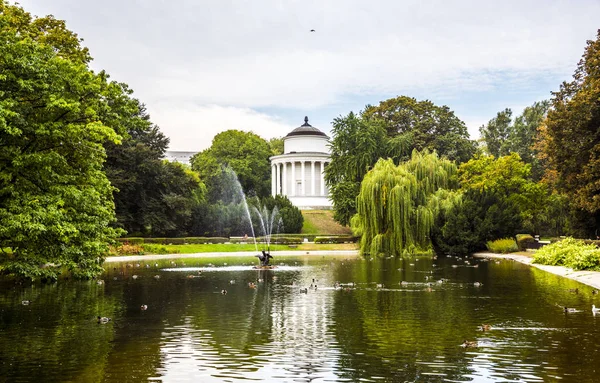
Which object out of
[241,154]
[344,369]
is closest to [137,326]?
[344,369]

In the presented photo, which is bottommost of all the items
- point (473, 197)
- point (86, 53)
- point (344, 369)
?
point (344, 369)

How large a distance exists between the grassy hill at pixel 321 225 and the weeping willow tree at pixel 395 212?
71.2 feet

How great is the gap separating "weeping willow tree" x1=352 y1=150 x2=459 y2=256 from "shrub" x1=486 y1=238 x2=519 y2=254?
4.50 metres

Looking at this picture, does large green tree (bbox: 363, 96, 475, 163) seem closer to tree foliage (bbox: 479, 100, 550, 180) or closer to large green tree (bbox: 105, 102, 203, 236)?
tree foliage (bbox: 479, 100, 550, 180)

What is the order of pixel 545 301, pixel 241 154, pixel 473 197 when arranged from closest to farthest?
pixel 545 301 → pixel 473 197 → pixel 241 154

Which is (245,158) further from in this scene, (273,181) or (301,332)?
(301,332)

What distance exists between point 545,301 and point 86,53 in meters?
30.2

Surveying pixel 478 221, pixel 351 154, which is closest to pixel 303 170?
pixel 351 154

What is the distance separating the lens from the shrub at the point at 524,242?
4756cm

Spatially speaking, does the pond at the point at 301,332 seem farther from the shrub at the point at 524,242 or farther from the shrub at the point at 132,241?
the shrub at the point at 132,241

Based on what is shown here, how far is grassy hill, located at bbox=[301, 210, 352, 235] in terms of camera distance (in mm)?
72062

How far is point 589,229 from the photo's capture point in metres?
45.2

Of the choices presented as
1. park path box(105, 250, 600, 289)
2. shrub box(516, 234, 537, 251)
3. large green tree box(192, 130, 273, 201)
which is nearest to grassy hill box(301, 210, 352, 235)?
large green tree box(192, 130, 273, 201)

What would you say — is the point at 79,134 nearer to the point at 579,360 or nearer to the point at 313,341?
the point at 313,341
